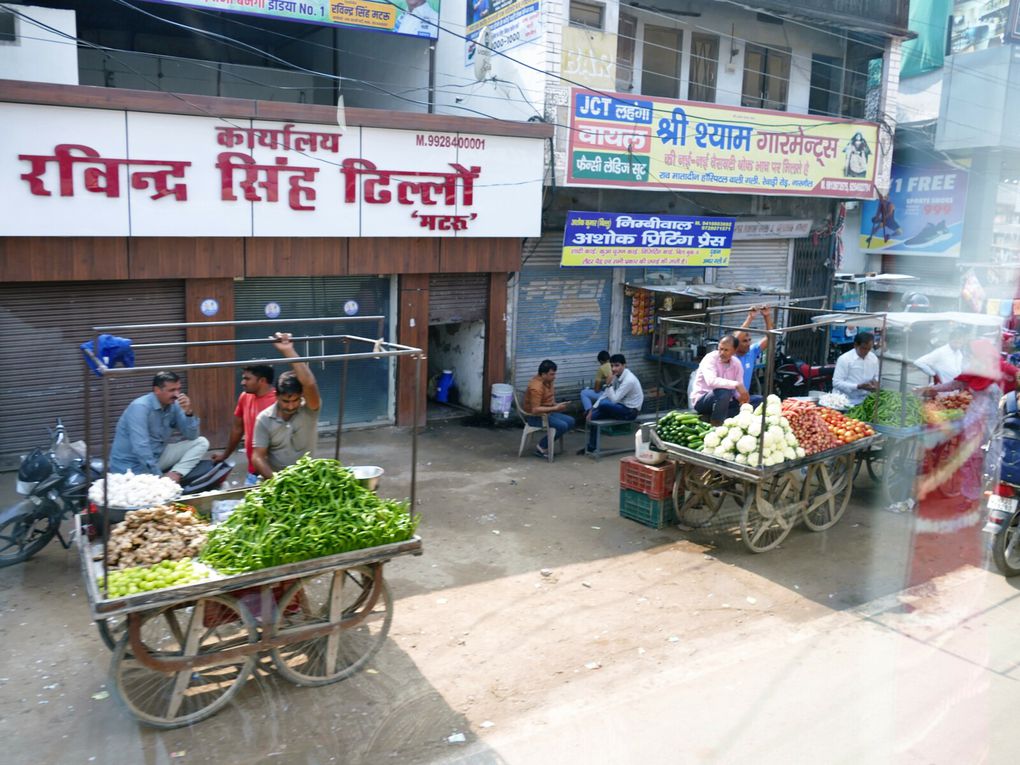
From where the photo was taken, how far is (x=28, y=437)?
33.3 ft

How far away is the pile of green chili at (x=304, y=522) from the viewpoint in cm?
533

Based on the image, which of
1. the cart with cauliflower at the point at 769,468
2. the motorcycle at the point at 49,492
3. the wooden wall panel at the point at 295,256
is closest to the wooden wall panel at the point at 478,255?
the wooden wall panel at the point at 295,256

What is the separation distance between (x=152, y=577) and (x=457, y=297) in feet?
27.7

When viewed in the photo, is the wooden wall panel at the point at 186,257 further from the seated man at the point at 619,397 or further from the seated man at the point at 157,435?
the seated man at the point at 619,397

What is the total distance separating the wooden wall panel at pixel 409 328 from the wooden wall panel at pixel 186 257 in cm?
240

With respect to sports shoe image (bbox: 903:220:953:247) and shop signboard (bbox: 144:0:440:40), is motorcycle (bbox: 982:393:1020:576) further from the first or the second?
sports shoe image (bbox: 903:220:953:247)

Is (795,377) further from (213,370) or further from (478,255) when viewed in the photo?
(213,370)

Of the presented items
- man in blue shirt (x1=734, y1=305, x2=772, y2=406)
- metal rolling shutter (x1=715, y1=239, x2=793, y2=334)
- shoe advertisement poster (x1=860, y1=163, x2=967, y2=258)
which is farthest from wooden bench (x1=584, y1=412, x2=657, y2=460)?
shoe advertisement poster (x1=860, y1=163, x2=967, y2=258)

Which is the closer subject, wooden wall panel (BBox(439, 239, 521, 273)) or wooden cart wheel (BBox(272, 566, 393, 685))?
wooden cart wheel (BBox(272, 566, 393, 685))

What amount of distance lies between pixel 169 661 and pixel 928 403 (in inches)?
338

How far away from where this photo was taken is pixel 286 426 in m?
7.08

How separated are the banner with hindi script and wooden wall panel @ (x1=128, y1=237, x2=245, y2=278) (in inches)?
197

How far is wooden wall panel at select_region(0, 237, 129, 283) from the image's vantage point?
9.48 metres

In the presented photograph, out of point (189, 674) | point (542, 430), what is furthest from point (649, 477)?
point (189, 674)
